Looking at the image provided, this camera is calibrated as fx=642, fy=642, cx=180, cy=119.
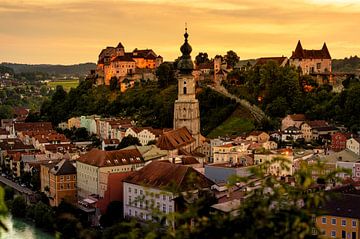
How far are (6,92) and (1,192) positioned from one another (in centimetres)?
9119

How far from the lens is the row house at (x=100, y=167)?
2667 cm

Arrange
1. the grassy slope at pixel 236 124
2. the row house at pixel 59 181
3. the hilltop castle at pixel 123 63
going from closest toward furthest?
the row house at pixel 59 181
the grassy slope at pixel 236 124
the hilltop castle at pixel 123 63

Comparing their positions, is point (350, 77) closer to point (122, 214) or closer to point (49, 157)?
point (49, 157)

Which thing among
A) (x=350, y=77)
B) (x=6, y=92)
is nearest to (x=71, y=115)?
(x=350, y=77)

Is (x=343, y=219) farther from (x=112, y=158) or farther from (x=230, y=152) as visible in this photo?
(x=112, y=158)

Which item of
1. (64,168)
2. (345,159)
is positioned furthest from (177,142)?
(345,159)

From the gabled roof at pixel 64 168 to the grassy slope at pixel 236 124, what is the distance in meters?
12.1

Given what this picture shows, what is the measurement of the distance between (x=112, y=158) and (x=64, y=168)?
257 cm

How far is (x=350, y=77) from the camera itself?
4216 centimetres

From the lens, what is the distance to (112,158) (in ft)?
90.6

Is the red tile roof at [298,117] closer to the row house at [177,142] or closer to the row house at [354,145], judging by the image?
the row house at [177,142]

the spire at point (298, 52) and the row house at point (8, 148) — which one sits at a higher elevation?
the spire at point (298, 52)

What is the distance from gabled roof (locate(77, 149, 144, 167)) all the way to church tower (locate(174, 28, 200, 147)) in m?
7.52

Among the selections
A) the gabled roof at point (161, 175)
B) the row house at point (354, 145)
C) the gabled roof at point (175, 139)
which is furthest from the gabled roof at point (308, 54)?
the gabled roof at point (161, 175)
